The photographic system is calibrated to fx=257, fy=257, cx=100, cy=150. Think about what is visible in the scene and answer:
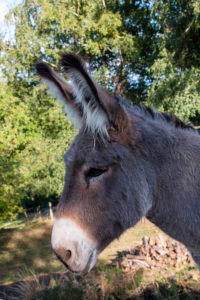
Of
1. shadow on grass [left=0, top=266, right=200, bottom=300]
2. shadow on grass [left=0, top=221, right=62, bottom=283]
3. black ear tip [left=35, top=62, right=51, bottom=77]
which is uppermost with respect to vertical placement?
black ear tip [left=35, top=62, right=51, bottom=77]

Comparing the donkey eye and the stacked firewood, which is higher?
the donkey eye

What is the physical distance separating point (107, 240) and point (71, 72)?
3.72 ft

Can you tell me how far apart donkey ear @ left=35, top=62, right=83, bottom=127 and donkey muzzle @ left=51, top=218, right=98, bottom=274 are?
92 centimetres

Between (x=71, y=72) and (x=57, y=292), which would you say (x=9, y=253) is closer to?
(x=57, y=292)

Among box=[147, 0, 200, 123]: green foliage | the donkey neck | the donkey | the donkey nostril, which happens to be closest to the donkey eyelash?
the donkey

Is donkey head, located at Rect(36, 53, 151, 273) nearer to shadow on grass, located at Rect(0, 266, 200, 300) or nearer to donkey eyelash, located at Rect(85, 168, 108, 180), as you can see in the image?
donkey eyelash, located at Rect(85, 168, 108, 180)

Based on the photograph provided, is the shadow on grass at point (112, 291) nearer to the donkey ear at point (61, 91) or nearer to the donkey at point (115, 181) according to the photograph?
the donkey at point (115, 181)

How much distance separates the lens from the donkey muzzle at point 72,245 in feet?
5.26

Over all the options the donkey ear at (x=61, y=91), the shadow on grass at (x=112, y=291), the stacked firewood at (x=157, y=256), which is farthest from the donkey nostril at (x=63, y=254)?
the stacked firewood at (x=157, y=256)

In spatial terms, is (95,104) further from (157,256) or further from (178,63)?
(178,63)

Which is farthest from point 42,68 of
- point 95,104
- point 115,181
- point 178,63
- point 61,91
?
point 178,63

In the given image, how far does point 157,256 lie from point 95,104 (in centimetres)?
695

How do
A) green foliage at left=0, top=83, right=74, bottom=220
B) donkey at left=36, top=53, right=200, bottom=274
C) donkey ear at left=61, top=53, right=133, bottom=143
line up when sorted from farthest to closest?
1. green foliage at left=0, top=83, right=74, bottom=220
2. donkey at left=36, top=53, right=200, bottom=274
3. donkey ear at left=61, top=53, right=133, bottom=143

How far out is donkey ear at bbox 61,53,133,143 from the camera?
5.03ft
